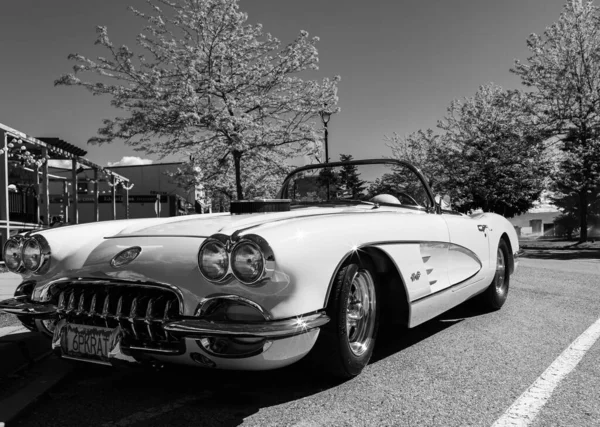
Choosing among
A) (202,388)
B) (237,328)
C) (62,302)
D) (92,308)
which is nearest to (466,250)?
(202,388)

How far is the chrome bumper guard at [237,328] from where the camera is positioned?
2.18m

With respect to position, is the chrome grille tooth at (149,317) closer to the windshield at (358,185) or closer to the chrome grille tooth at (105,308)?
the chrome grille tooth at (105,308)

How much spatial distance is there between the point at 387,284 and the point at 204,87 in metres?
11.6

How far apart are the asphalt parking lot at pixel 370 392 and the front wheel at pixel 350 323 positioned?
120 millimetres

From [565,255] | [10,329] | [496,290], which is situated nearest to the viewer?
[10,329]

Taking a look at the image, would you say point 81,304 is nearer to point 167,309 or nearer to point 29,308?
point 29,308

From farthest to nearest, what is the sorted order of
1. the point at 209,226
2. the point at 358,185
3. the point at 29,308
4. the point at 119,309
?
the point at 358,185 < the point at 209,226 < the point at 29,308 < the point at 119,309

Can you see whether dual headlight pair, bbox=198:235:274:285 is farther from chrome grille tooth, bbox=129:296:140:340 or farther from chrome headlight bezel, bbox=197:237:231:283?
chrome grille tooth, bbox=129:296:140:340

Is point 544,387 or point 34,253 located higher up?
point 34,253

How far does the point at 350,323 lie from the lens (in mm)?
2842

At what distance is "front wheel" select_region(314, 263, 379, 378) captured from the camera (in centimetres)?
253

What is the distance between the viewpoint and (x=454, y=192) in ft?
84.4

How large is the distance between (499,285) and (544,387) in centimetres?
235

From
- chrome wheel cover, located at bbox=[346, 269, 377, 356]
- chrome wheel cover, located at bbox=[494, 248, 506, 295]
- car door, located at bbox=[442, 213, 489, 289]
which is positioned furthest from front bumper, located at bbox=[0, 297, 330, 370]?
chrome wheel cover, located at bbox=[494, 248, 506, 295]
